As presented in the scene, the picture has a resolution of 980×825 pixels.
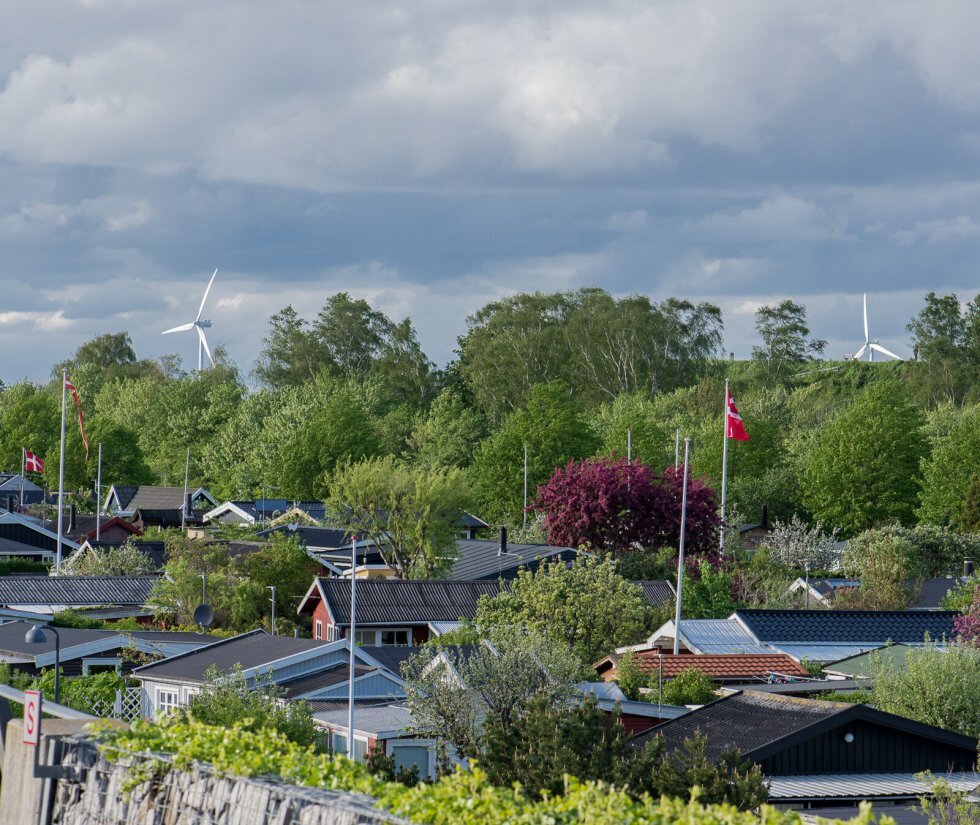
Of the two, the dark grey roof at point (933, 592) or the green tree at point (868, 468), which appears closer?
the dark grey roof at point (933, 592)

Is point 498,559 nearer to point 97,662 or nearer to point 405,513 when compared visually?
point 405,513

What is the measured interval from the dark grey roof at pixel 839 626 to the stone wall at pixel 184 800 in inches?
1242

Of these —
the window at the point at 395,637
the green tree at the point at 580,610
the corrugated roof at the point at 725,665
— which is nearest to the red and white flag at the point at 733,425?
the green tree at the point at 580,610

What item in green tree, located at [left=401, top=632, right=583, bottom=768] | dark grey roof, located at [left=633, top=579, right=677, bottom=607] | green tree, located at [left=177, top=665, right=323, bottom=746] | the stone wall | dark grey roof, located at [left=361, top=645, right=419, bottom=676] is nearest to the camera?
the stone wall

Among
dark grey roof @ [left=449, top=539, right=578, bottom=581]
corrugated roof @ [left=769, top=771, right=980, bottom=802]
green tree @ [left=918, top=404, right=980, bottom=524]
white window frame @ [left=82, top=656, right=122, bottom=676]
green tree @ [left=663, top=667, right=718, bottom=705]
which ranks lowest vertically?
white window frame @ [left=82, top=656, right=122, bottom=676]

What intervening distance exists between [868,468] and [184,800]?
75.4 m

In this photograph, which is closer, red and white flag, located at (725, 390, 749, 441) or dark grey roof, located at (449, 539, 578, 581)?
red and white flag, located at (725, 390, 749, 441)

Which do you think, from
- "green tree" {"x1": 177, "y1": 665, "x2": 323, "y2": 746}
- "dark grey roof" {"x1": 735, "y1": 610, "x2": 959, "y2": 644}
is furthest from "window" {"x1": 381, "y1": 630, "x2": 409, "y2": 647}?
"green tree" {"x1": 177, "y1": 665, "x2": 323, "y2": 746}

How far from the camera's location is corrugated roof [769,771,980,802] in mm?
21562

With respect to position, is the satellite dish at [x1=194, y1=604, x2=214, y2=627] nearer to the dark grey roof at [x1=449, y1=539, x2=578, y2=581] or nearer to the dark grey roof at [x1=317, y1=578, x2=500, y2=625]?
the dark grey roof at [x1=317, y1=578, x2=500, y2=625]

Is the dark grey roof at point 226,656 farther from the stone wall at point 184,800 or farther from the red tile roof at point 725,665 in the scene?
the stone wall at point 184,800

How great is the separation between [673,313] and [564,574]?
77.0 meters

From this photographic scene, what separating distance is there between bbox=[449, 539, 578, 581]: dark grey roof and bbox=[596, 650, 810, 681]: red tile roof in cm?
1785

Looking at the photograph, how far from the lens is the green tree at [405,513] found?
5844 cm
